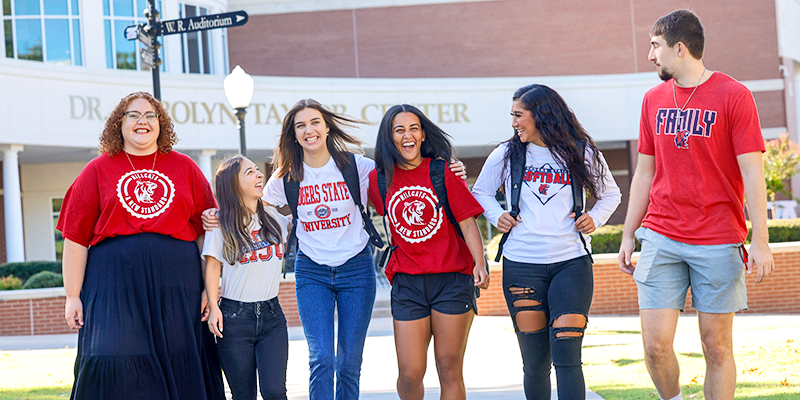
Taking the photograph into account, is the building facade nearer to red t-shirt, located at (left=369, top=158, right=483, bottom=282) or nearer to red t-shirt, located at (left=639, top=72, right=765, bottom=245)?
red t-shirt, located at (left=369, top=158, right=483, bottom=282)

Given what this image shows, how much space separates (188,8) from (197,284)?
2124cm

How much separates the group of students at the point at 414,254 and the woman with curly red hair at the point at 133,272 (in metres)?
0.18

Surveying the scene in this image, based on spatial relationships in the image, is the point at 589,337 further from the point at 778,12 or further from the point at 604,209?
the point at 778,12

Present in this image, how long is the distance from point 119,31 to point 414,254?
19.3 m

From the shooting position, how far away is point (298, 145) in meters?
4.87

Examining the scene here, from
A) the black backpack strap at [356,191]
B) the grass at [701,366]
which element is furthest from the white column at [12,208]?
the black backpack strap at [356,191]

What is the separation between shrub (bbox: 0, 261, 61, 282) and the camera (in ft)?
52.5

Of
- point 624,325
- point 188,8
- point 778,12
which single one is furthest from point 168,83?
point 778,12

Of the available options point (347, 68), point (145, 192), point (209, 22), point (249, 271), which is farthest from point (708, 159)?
point (347, 68)

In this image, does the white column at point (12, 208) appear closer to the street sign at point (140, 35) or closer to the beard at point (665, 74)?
the street sign at point (140, 35)

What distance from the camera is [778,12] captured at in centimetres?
2733

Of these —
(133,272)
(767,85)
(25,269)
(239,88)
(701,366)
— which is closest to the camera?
(133,272)

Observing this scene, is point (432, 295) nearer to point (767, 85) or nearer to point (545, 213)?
point (545, 213)

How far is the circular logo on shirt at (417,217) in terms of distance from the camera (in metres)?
4.41
